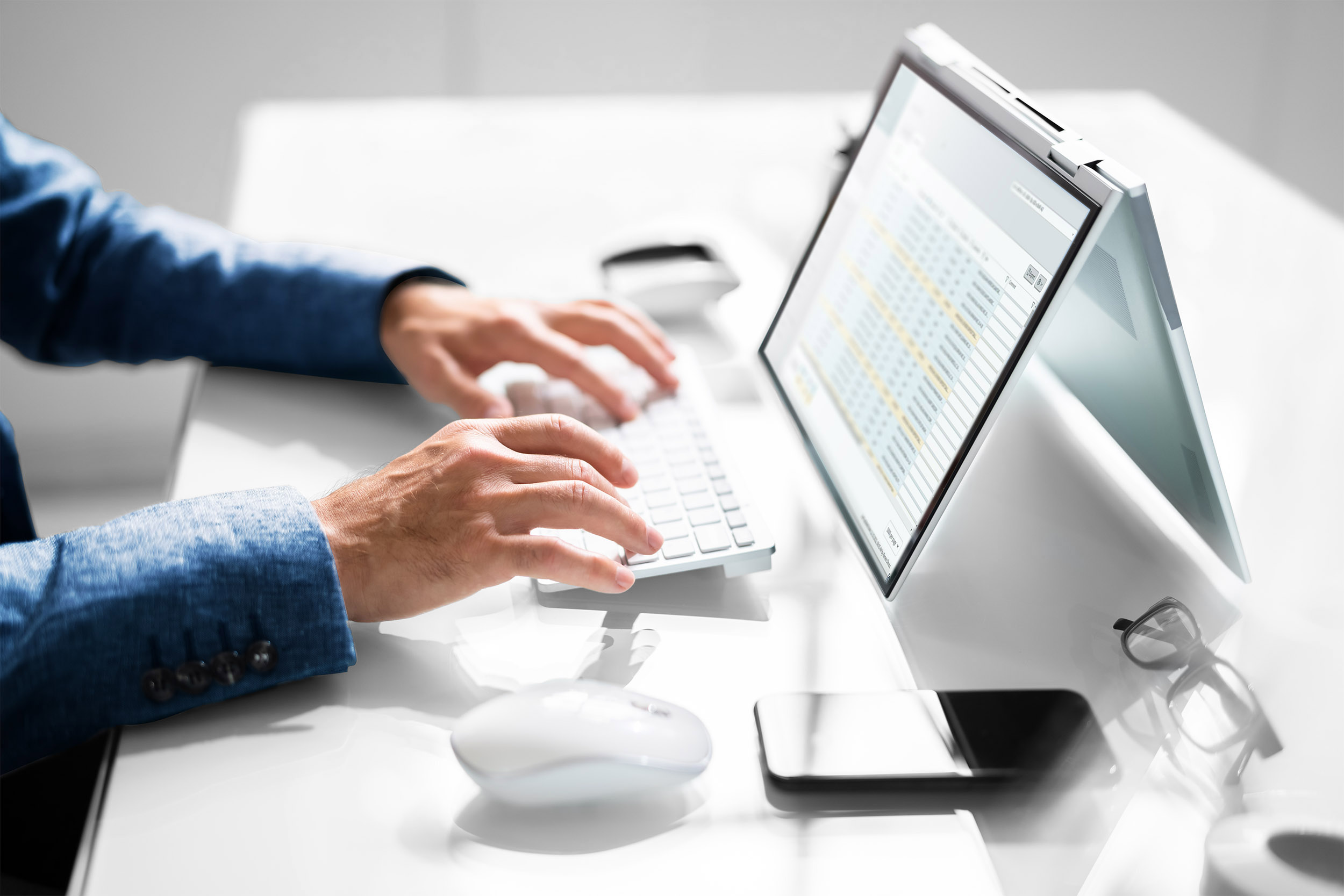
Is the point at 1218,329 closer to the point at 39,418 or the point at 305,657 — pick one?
the point at 305,657

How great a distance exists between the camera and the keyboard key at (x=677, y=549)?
68 centimetres

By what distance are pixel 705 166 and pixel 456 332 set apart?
0.55 meters

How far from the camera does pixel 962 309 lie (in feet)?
2.13

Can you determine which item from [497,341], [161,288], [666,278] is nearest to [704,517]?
[497,341]

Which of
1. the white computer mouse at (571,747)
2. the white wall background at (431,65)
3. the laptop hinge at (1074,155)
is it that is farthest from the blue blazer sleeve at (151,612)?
the white wall background at (431,65)

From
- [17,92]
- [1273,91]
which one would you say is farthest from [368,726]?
[1273,91]

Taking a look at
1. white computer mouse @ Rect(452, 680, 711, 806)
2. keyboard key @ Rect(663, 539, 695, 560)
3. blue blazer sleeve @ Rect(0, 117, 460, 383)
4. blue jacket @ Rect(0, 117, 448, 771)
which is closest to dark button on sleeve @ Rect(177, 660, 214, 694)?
blue jacket @ Rect(0, 117, 448, 771)

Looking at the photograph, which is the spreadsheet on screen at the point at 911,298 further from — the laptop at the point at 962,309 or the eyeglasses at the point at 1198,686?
the eyeglasses at the point at 1198,686

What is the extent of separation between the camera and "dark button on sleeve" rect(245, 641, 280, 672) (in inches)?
23.0

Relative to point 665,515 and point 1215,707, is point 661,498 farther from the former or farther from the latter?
point 1215,707

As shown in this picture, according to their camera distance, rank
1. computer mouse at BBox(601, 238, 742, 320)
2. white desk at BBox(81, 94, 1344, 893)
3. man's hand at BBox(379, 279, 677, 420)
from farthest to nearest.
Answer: computer mouse at BBox(601, 238, 742, 320) → man's hand at BBox(379, 279, 677, 420) → white desk at BBox(81, 94, 1344, 893)

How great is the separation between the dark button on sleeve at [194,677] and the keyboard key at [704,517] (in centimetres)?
31

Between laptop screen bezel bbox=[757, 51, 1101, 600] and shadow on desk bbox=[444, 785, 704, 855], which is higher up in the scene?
laptop screen bezel bbox=[757, 51, 1101, 600]

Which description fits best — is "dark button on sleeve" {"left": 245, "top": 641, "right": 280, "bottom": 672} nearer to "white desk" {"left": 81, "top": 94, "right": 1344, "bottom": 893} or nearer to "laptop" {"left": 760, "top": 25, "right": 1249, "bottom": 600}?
"white desk" {"left": 81, "top": 94, "right": 1344, "bottom": 893}
